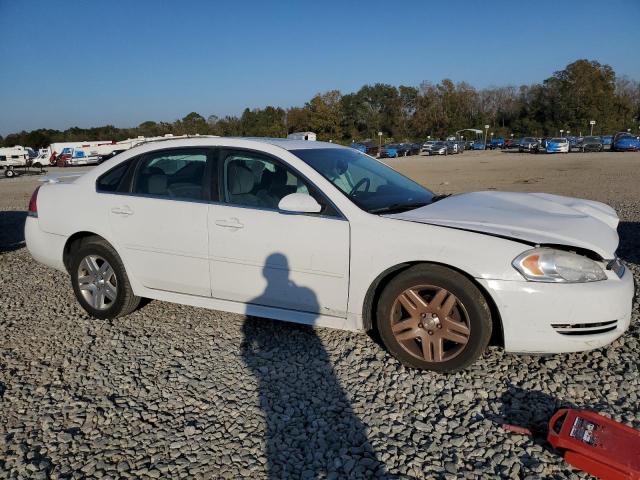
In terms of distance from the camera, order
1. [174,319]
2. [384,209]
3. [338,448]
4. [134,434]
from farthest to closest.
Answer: [174,319] → [384,209] → [134,434] → [338,448]

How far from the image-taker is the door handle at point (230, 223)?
3785 mm

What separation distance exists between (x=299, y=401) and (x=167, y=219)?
186cm

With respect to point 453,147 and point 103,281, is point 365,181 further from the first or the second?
point 453,147

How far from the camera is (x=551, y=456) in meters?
2.51

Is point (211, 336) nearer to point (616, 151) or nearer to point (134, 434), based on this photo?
point (134, 434)

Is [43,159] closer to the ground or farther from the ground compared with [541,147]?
closer to the ground

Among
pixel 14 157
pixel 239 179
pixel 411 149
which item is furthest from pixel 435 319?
pixel 411 149

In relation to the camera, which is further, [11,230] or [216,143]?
[11,230]

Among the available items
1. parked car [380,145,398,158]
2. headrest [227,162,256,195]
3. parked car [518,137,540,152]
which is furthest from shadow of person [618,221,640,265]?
parked car [518,137,540,152]

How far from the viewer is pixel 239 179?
3.98 m

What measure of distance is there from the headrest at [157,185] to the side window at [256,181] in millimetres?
595

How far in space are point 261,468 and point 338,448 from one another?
0.41 meters

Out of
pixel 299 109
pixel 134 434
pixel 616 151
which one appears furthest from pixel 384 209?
pixel 299 109

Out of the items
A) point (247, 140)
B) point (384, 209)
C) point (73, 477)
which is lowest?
point (73, 477)
